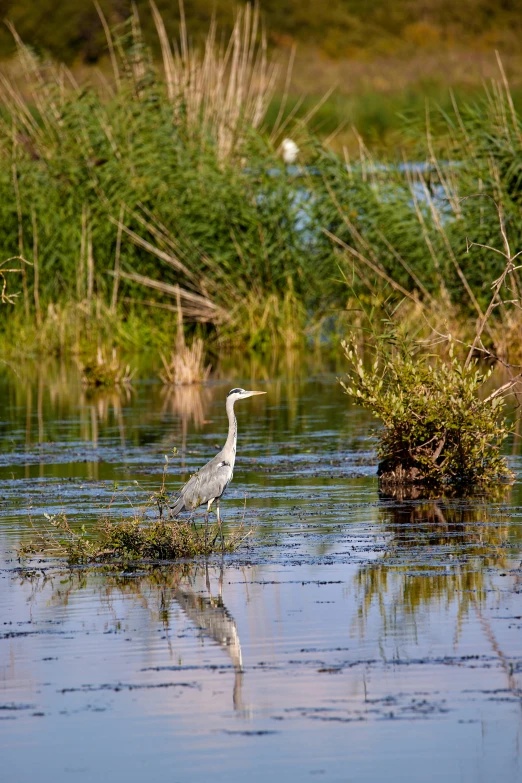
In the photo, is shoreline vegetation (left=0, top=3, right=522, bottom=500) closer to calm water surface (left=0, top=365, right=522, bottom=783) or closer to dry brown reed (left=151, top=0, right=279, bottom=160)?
dry brown reed (left=151, top=0, right=279, bottom=160)

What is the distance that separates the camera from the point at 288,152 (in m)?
24.0

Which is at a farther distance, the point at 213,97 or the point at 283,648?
the point at 213,97

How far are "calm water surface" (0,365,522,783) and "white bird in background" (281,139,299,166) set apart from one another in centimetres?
1142

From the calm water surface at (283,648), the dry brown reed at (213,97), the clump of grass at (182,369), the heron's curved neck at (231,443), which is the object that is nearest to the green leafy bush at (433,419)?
the calm water surface at (283,648)

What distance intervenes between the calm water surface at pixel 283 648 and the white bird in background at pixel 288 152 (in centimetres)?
1142

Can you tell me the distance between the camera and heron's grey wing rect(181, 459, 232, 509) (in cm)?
879

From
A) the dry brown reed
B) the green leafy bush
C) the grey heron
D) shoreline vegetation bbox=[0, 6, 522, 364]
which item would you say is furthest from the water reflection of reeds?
the dry brown reed

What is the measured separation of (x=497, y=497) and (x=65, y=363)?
13.1 m

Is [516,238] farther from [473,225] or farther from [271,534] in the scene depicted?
[271,534]

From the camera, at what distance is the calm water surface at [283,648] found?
17.5 ft

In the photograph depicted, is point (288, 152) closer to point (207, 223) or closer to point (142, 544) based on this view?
point (207, 223)

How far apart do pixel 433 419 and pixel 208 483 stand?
2421mm

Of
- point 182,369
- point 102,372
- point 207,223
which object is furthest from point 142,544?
point 207,223

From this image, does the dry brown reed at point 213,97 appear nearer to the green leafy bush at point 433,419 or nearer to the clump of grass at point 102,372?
the clump of grass at point 102,372
